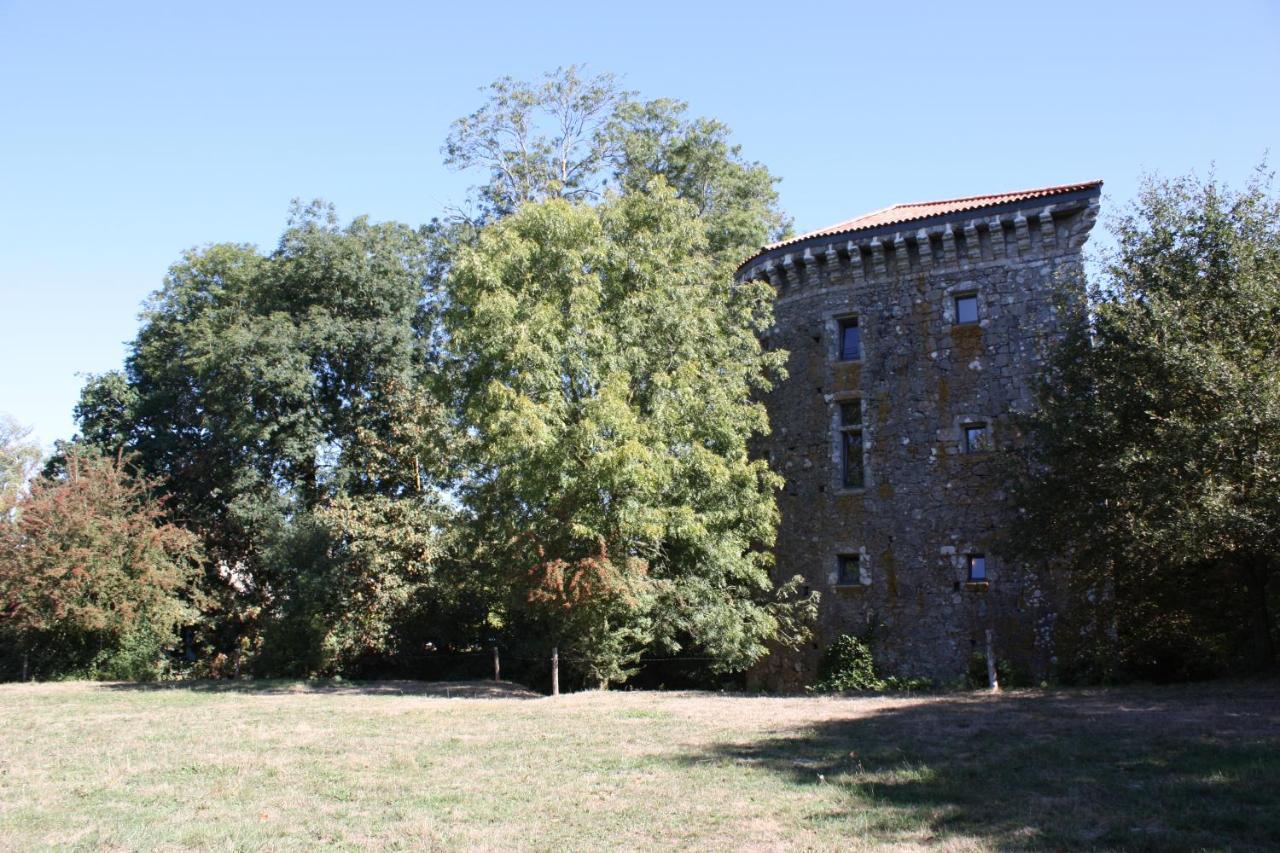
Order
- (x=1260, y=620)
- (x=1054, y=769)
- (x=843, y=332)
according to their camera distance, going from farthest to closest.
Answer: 1. (x=843, y=332)
2. (x=1260, y=620)
3. (x=1054, y=769)

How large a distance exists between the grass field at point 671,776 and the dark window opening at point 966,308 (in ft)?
30.2

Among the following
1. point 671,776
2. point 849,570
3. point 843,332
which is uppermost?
point 843,332

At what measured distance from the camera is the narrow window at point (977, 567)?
20188mm

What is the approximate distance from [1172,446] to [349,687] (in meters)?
17.3

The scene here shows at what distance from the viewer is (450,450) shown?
20656mm

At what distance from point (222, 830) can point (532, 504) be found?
10.3 m

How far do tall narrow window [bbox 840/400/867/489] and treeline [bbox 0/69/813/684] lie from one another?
1826mm

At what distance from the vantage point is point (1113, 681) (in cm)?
1772

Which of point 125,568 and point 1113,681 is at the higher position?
point 125,568

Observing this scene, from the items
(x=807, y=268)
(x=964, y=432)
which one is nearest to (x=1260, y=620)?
(x=964, y=432)

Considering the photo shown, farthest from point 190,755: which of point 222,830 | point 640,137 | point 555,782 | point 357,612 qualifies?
point 640,137

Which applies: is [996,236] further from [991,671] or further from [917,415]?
[991,671]

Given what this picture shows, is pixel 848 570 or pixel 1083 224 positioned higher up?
pixel 1083 224

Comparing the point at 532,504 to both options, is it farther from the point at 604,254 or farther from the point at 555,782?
the point at 555,782
